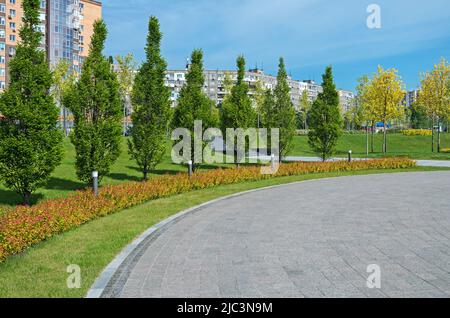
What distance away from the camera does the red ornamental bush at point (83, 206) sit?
29.3 ft

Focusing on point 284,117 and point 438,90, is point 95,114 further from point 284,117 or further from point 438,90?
point 438,90

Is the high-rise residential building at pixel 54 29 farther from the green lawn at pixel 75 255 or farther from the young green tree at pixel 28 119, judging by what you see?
the green lawn at pixel 75 255

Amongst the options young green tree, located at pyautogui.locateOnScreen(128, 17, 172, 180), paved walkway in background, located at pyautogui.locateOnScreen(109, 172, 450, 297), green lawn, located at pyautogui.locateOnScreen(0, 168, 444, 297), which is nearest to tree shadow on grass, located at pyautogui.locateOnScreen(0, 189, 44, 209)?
green lawn, located at pyautogui.locateOnScreen(0, 168, 444, 297)

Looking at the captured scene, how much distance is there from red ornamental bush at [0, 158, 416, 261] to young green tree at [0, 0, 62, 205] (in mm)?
1854

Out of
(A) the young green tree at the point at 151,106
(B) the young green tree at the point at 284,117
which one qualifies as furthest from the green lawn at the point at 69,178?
(B) the young green tree at the point at 284,117

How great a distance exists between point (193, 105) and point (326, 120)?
12151 mm

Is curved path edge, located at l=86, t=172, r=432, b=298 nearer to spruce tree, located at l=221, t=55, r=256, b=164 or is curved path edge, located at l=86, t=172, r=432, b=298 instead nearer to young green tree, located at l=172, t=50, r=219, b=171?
young green tree, located at l=172, t=50, r=219, b=171

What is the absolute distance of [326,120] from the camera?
32031 millimetres

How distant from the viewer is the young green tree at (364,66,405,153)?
151ft

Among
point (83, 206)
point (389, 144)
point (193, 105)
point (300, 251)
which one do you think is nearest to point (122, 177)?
point (193, 105)

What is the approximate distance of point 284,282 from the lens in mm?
6766

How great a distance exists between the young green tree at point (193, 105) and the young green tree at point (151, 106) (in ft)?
10.2
